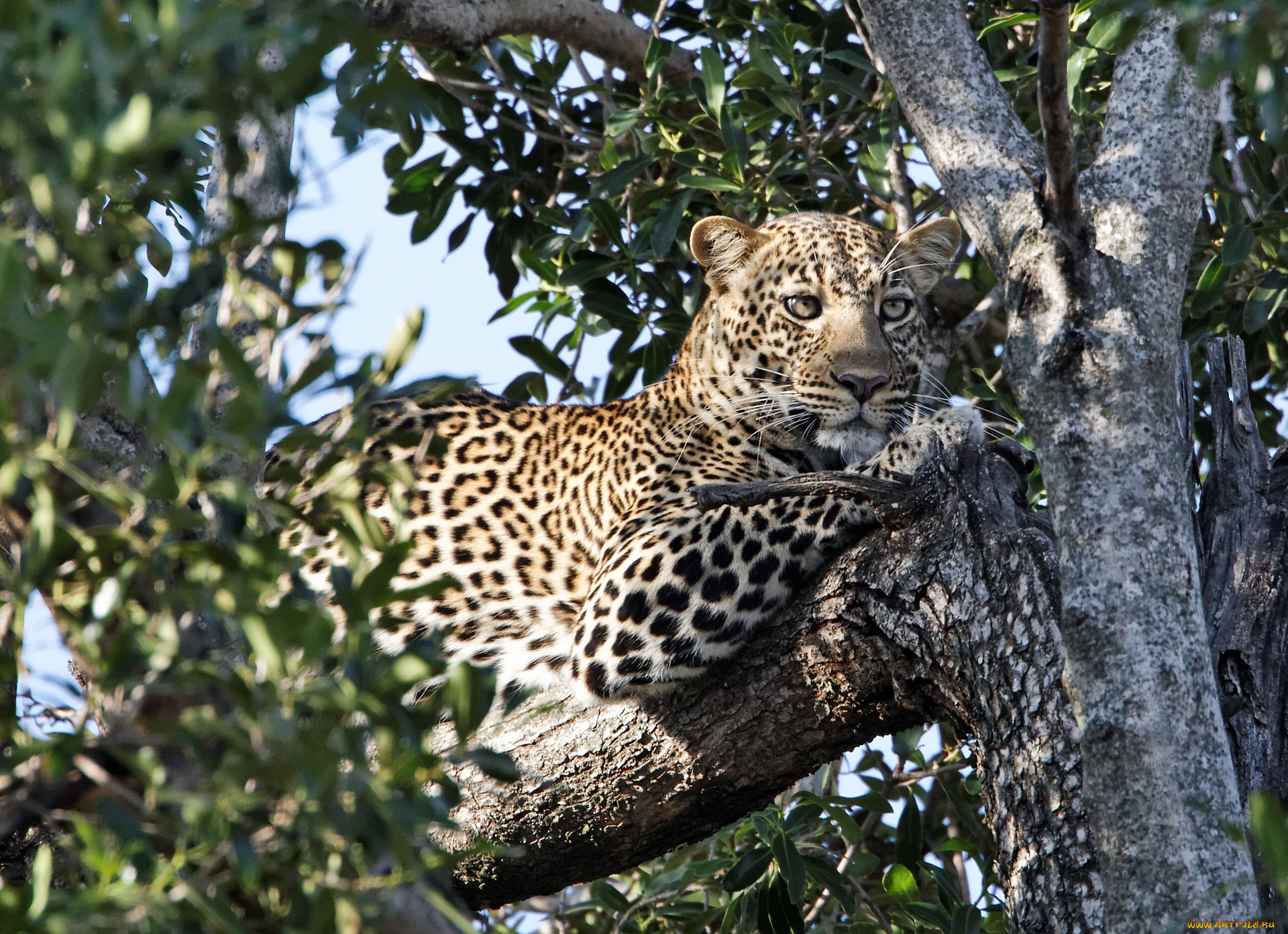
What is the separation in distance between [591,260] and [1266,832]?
4249 mm

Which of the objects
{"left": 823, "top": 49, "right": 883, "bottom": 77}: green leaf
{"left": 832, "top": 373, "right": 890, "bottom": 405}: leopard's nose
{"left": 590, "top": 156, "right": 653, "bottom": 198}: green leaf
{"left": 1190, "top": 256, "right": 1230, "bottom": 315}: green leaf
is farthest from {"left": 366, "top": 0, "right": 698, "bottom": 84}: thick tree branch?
{"left": 1190, "top": 256, "right": 1230, "bottom": 315}: green leaf

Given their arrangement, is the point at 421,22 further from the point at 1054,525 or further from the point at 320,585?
the point at 1054,525

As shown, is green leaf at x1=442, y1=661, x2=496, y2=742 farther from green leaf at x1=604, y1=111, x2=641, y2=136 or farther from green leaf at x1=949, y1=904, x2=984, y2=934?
green leaf at x1=604, y1=111, x2=641, y2=136

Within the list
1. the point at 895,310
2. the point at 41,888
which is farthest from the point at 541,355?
the point at 41,888

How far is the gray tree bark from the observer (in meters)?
2.60

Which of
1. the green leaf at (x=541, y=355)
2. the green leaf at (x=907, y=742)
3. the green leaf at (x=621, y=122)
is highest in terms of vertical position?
the green leaf at (x=621, y=122)

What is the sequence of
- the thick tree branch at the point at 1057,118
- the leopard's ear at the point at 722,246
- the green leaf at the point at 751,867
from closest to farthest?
the thick tree branch at the point at 1057,118
the green leaf at the point at 751,867
the leopard's ear at the point at 722,246

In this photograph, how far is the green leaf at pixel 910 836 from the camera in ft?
15.7

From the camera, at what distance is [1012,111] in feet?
11.5

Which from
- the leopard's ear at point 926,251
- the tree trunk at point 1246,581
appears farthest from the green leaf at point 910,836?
the leopard's ear at point 926,251

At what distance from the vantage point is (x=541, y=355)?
6.20 m

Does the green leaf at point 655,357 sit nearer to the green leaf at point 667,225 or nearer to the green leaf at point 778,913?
the green leaf at point 667,225

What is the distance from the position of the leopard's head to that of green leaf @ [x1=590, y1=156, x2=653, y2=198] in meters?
0.31

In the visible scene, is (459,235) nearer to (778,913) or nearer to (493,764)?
(778,913)
